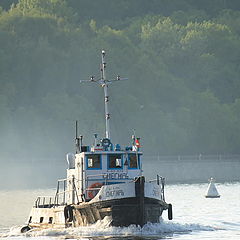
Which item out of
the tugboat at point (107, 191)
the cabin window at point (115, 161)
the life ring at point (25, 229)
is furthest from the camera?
the life ring at point (25, 229)

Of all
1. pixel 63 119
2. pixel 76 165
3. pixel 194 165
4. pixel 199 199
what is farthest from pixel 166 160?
pixel 76 165

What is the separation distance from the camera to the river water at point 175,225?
65819mm

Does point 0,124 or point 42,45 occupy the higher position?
point 42,45

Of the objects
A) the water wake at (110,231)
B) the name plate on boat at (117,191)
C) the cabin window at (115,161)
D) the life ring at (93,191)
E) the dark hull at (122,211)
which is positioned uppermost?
the cabin window at (115,161)

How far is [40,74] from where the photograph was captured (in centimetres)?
18612

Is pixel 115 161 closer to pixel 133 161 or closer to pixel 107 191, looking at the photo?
pixel 133 161

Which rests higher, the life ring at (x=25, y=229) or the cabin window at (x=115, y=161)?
the cabin window at (x=115, y=161)

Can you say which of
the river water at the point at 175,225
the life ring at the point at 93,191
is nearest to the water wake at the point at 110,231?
the river water at the point at 175,225

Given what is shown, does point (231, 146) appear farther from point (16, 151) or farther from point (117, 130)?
point (16, 151)

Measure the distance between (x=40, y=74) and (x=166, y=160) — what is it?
2607 cm

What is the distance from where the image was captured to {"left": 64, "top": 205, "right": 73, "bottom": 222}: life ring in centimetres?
6844

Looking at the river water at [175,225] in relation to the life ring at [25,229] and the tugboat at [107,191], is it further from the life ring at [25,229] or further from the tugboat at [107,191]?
the tugboat at [107,191]

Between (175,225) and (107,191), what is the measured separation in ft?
26.4

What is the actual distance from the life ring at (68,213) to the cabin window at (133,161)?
191 inches
